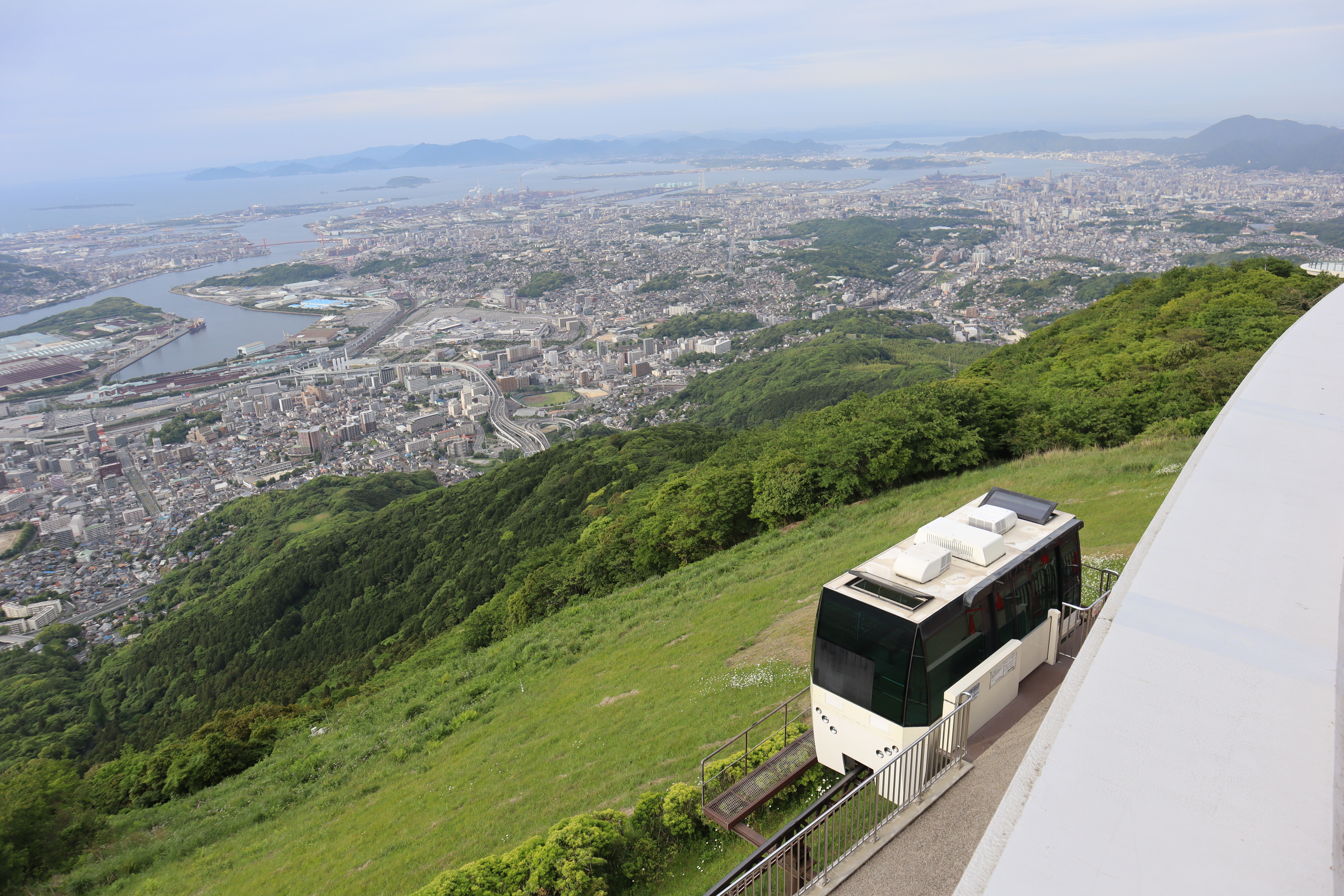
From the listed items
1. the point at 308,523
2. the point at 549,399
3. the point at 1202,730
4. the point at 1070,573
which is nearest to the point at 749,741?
the point at 1070,573

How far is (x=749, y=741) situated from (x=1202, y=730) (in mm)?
4108

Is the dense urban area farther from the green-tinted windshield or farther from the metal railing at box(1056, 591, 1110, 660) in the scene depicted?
the green-tinted windshield

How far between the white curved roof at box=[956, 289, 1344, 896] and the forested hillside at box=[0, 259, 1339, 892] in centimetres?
1021

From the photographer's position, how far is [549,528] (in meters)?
25.9

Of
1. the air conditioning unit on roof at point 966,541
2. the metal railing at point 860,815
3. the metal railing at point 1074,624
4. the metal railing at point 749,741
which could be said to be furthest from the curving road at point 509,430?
the metal railing at point 860,815

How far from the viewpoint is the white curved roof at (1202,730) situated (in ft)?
8.34

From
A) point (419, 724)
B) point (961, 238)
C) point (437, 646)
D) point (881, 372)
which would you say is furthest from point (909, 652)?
point (961, 238)

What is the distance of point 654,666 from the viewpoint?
9.77 meters

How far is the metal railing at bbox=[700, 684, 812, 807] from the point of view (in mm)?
5551

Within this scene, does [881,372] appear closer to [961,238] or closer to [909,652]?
[909,652]

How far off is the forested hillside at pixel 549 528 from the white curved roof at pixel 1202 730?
10215 mm

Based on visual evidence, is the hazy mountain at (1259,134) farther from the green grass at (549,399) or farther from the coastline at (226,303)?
the coastline at (226,303)

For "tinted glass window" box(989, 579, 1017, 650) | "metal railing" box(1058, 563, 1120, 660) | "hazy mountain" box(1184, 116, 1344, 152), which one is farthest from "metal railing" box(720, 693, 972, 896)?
"hazy mountain" box(1184, 116, 1344, 152)

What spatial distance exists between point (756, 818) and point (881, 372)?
140ft
